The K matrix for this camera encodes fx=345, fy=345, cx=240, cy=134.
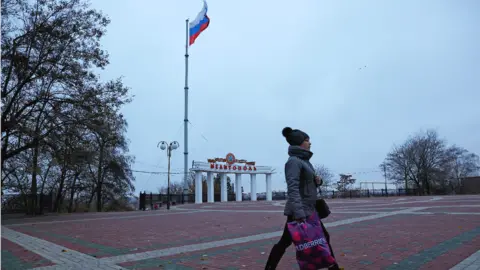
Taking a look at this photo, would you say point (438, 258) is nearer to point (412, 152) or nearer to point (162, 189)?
point (412, 152)

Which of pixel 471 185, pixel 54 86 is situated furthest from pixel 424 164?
pixel 54 86

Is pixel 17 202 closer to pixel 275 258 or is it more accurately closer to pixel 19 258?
pixel 19 258

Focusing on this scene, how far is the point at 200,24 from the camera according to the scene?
38.6 metres

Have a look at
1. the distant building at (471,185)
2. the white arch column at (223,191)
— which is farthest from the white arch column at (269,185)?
the distant building at (471,185)

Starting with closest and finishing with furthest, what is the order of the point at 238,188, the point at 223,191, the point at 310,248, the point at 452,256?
1. the point at 310,248
2. the point at 452,256
3. the point at 223,191
4. the point at 238,188

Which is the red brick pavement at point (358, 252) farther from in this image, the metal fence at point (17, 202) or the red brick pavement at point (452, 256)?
the metal fence at point (17, 202)

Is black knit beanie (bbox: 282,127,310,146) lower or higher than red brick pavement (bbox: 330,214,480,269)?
higher

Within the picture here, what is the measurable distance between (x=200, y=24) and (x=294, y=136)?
37.2 metres

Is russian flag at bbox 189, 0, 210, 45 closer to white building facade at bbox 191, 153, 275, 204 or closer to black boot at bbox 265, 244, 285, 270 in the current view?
white building facade at bbox 191, 153, 275, 204

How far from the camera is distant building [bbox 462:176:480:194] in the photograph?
155ft

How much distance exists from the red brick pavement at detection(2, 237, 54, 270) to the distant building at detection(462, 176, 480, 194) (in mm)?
54424

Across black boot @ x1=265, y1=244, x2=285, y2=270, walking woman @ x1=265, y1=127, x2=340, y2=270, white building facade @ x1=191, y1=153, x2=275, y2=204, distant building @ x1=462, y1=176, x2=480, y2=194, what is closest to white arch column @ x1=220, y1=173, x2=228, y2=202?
white building facade @ x1=191, y1=153, x2=275, y2=204

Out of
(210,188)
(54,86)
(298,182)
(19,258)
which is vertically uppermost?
(54,86)

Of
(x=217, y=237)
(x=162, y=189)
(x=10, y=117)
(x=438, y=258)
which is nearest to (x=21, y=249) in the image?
(x=217, y=237)
